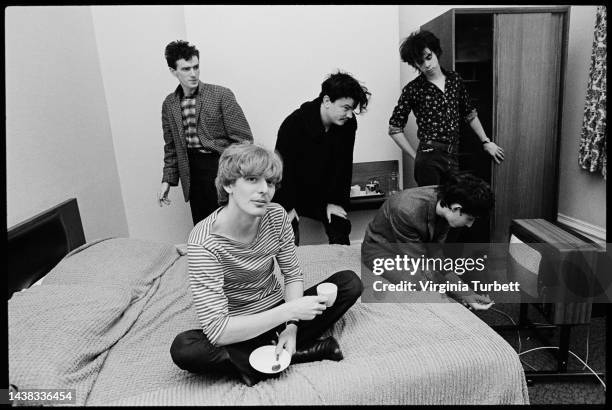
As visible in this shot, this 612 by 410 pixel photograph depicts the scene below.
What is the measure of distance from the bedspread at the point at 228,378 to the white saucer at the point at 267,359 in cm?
5

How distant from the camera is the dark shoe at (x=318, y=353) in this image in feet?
4.00

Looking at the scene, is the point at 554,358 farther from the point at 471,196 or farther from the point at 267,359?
the point at 267,359

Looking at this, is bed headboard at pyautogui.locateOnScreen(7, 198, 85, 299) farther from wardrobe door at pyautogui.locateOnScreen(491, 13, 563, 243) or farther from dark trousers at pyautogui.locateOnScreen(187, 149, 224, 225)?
wardrobe door at pyautogui.locateOnScreen(491, 13, 563, 243)

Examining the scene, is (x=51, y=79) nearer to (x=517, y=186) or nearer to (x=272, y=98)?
(x=272, y=98)

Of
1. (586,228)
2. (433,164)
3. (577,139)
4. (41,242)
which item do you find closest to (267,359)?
(41,242)

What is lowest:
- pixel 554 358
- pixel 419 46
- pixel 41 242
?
pixel 554 358

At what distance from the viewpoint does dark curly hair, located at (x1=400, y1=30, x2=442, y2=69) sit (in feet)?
7.09

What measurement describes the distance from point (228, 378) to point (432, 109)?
5.93 feet

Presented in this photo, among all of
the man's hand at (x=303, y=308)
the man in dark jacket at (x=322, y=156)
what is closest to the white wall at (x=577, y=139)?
the man in dark jacket at (x=322, y=156)

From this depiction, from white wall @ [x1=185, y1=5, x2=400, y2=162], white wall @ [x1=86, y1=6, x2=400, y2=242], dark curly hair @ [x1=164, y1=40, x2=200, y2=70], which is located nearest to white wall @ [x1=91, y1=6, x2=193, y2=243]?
white wall @ [x1=86, y1=6, x2=400, y2=242]

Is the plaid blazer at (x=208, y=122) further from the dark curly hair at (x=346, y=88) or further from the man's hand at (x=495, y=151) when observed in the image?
the man's hand at (x=495, y=151)

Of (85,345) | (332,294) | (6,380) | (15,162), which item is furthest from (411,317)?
(15,162)

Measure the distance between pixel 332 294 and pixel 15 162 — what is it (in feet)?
4.62

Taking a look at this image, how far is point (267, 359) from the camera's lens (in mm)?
1133
